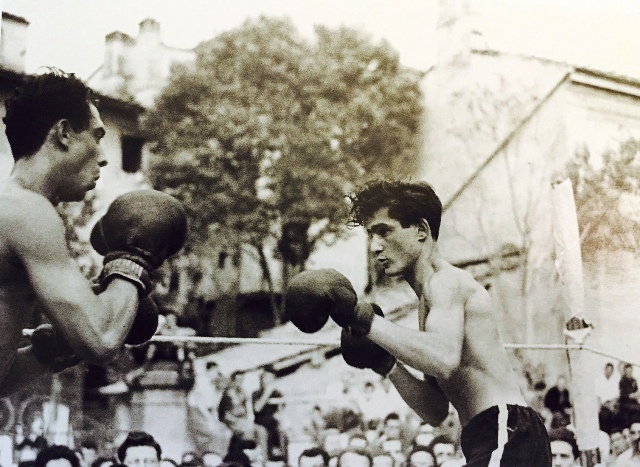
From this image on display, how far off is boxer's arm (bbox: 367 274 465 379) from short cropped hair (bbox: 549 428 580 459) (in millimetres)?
719

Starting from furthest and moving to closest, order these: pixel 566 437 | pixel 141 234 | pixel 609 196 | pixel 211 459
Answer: pixel 609 196 < pixel 566 437 < pixel 211 459 < pixel 141 234

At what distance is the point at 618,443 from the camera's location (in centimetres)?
262

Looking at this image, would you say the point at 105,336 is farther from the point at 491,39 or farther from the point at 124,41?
the point at 491,39

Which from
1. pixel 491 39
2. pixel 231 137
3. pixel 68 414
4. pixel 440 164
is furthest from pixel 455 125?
pixel 68 414

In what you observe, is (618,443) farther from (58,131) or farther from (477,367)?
(58,131)

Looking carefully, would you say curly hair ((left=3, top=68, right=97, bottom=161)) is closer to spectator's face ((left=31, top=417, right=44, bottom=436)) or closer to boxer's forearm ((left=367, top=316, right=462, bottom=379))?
spectator's face ((left=31, top=417, right=44, bottom=436))

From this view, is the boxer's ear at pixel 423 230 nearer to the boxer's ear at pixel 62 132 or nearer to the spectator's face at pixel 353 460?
the spectator's face at pixel 353 460

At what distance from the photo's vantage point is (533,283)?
8.78 ft

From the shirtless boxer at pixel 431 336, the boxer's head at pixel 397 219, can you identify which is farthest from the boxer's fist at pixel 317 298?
the boxer's head at pixel 397 219

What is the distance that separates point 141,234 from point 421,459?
142 centimetres

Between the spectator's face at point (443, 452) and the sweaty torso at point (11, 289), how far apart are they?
1.61m

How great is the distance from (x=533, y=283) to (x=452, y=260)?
374 mm

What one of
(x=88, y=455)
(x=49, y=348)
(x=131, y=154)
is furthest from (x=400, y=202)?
(x=88, y=455)

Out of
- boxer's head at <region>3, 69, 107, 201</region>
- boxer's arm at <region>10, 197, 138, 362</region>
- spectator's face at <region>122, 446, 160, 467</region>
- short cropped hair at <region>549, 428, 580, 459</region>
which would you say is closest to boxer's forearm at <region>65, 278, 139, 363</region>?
boxer's arm at <region>10, 197, 138, 362</region>
